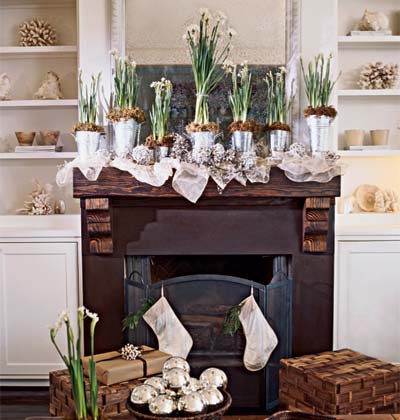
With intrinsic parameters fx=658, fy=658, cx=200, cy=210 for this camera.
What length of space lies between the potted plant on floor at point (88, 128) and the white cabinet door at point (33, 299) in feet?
2.16

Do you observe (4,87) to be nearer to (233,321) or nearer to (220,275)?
(220,275)

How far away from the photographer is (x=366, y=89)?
409cm

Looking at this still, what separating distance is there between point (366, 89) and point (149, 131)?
4.55 feet

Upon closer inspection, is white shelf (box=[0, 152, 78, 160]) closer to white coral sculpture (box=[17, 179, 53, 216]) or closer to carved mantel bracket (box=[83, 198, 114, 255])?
white coral sculpture (box=[17, 179, 53, 216])

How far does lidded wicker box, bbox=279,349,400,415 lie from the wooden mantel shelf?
849mm

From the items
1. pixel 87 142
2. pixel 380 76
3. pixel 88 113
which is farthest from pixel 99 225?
pixel 380 76

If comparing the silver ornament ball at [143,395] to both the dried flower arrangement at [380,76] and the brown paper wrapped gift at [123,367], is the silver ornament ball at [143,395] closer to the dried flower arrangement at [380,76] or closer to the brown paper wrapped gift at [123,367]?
the brown paper wrapped gift at [123,367]

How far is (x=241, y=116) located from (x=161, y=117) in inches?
17.0

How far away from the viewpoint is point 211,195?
3.41m

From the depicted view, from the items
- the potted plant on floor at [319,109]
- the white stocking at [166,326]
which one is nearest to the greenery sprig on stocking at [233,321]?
the white stocking at [166,326]

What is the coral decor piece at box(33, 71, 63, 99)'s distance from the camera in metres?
4.16

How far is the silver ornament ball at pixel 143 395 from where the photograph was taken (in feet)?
6.28

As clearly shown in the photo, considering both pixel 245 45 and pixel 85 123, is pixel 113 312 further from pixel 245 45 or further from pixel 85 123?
pixel 245 45

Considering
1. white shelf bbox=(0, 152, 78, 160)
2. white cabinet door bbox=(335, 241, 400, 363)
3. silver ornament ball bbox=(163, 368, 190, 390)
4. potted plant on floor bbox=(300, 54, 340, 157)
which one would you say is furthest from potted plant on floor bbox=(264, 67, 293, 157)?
silver ornament ball bbox=(163, 368, 190, 390)
